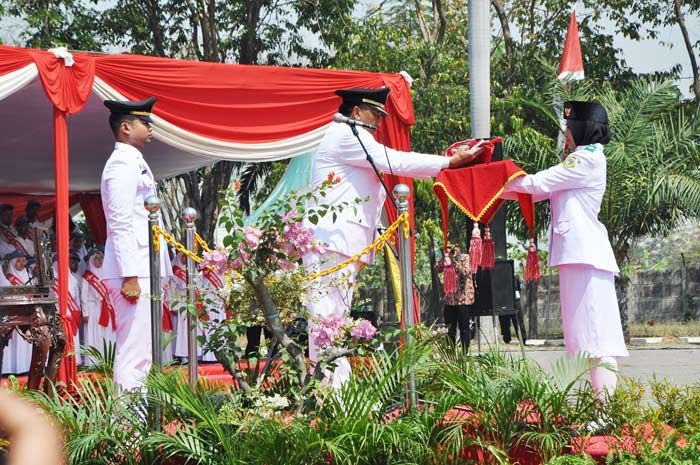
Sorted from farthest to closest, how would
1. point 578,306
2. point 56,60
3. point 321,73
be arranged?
point 321,73 < point 56,60 < point 578,306

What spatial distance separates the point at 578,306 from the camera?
5090 mm

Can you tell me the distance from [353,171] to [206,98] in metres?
2.47

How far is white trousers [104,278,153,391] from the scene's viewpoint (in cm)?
538

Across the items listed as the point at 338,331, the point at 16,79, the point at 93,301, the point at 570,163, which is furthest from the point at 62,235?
the point at 93,301

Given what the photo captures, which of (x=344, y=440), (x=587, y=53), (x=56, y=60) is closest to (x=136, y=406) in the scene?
(x=344, y=440)

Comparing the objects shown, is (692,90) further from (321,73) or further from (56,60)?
(56,60)

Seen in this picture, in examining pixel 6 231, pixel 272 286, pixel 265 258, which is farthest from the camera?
pixel 6 231

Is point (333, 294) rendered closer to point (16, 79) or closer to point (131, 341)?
point (131, 341)

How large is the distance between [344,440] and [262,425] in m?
0.34

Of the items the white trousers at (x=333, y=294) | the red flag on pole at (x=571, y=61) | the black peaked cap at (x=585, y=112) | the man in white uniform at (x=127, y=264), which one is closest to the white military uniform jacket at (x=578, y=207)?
the black peaked cap at (x=585, y=112)

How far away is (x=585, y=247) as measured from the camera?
5031 millimetres

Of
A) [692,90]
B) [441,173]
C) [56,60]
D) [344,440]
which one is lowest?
[344,440]

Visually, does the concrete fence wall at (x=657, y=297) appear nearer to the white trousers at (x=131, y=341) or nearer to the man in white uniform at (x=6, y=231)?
the man in white uniform at (x=6, y=231)

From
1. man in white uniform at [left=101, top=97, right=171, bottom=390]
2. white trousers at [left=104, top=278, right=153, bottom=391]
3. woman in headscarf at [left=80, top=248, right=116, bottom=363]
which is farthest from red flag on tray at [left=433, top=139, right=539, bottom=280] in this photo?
woman in headscarf at [left=80, top=248, right=116, bottom=363]
